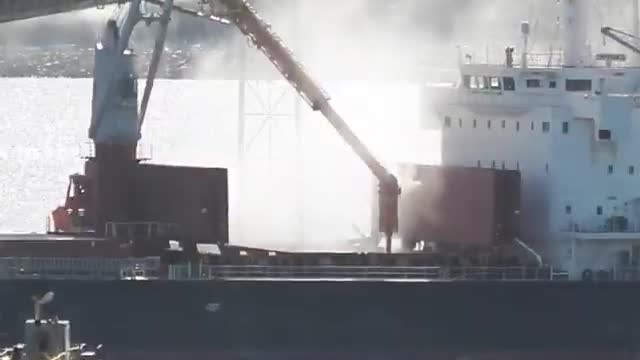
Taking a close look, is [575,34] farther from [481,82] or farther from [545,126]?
[545,126]

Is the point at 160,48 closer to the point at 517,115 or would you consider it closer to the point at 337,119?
the point at 337,119

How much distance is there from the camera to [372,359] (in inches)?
2140

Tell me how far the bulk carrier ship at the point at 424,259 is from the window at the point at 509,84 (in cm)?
6

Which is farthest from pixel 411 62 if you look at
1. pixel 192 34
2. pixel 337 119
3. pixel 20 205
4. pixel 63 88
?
pixel 63 88

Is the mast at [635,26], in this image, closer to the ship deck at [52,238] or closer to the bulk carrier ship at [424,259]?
the bulk carrier ship at [424,259]

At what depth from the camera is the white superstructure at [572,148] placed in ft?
183

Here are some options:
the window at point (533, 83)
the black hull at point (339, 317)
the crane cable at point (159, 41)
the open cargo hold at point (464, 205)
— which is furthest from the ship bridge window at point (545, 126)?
the crane cable at point (159, 41)

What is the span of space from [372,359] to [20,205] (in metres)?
43.0

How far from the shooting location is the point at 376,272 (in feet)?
183

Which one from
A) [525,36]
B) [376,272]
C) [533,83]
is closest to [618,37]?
[525,36]

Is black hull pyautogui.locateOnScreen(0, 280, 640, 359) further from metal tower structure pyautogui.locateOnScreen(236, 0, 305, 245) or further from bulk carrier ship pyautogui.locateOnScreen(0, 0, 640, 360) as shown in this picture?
metal tower structure pyautogui.locateOnScreen(236, 0, 305, 245)

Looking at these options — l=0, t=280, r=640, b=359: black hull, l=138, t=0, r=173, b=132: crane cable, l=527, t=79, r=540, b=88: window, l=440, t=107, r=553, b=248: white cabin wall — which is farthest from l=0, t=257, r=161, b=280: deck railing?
l=527, t=79, r=540, b=88: window

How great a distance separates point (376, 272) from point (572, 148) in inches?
216

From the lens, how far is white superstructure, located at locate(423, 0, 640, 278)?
55875 millimetres
